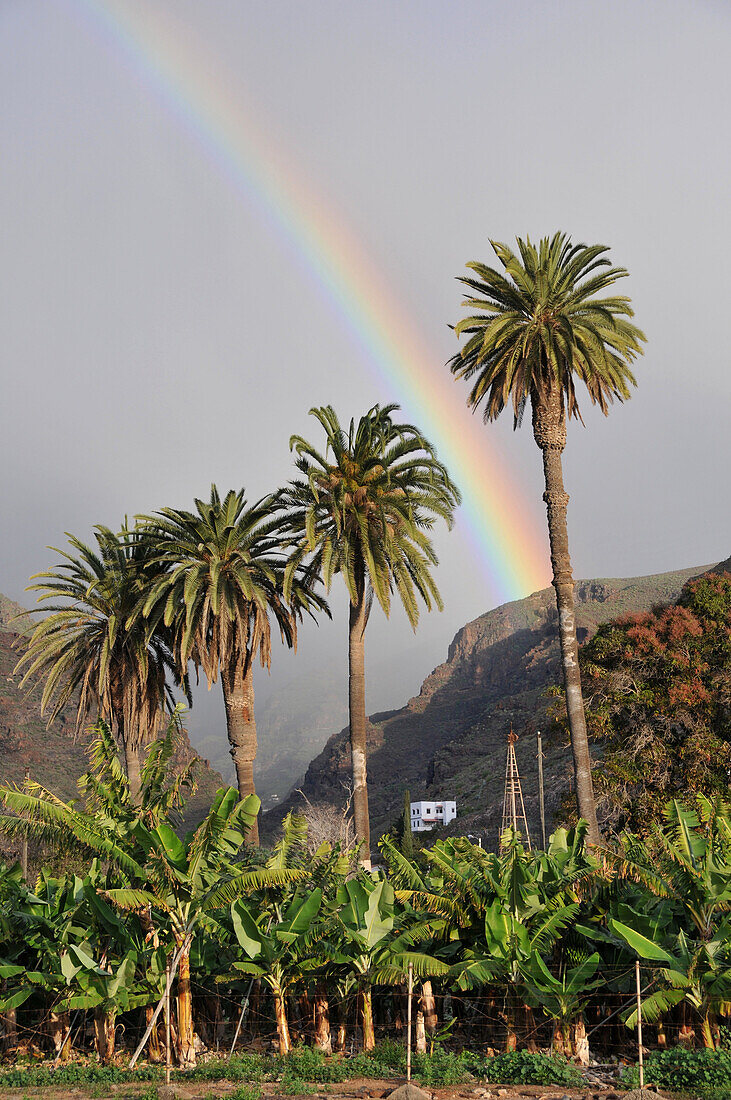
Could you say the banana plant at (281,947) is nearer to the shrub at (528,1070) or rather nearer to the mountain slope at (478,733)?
the shrub at (528,1070)

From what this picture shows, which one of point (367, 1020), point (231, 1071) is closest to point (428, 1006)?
point (367, 1020)

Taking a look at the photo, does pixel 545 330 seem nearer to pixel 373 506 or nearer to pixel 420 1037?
pixel 373 506

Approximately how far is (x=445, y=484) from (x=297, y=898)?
15.6 metres

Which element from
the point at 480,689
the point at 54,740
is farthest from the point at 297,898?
the point at 480,689

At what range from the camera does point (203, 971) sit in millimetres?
15281

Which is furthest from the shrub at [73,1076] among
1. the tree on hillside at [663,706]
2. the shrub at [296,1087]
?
the tree on hillside at [663,706]

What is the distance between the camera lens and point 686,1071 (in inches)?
429

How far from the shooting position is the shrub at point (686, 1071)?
10.7 m

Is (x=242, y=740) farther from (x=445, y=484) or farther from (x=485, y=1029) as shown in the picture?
(x=485, y=1029)

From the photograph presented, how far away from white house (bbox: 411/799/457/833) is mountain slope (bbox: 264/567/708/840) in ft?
5.19

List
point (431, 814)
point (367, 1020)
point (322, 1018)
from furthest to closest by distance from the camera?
point (431, 814) → point (322, 1018) → point (367, 1020)

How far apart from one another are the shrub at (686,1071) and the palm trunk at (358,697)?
15105 millimetres

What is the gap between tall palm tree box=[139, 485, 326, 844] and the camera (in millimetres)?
28000

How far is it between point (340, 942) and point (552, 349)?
17394mm
